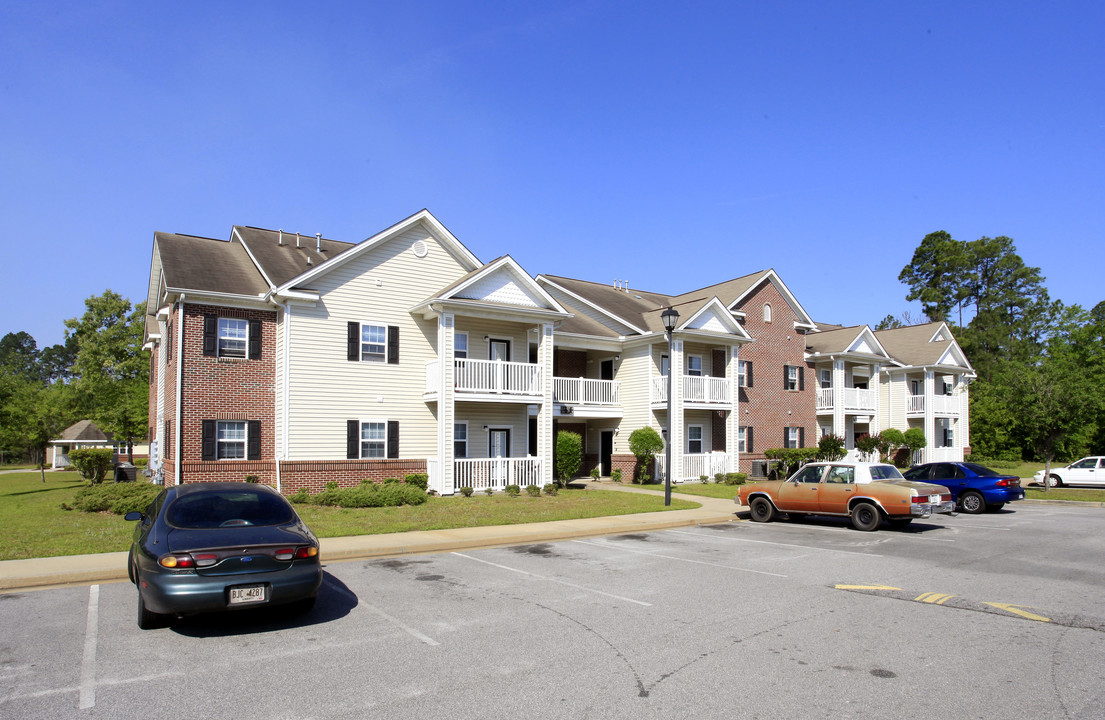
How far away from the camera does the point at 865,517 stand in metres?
16.7

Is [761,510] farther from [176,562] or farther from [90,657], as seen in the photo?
[90,657]

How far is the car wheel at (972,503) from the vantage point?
2117 centimetres

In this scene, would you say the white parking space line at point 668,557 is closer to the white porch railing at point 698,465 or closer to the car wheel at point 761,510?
the car wheel at point 761,510

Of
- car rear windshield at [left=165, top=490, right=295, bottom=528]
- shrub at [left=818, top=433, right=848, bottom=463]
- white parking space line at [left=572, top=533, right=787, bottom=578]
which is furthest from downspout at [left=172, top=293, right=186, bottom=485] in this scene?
shrub at [left=818, top=433, right=848, bottom=463]

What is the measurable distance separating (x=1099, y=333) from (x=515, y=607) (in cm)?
5135

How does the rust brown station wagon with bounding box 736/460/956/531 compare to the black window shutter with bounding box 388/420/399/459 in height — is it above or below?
below

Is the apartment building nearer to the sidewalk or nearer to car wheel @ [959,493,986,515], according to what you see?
the sidewalk

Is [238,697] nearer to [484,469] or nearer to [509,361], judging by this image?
[484,469]

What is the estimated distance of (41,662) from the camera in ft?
22.4

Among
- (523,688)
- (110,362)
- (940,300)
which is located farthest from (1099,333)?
(110,362)

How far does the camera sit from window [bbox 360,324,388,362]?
23.4 meters

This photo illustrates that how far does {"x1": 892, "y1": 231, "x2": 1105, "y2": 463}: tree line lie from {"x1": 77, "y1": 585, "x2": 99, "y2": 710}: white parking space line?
33.5 meters

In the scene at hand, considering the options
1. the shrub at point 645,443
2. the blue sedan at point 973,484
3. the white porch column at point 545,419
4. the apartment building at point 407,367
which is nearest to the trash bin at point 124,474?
the apartment building at point 407,367

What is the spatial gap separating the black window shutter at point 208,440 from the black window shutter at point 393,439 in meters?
5.25
